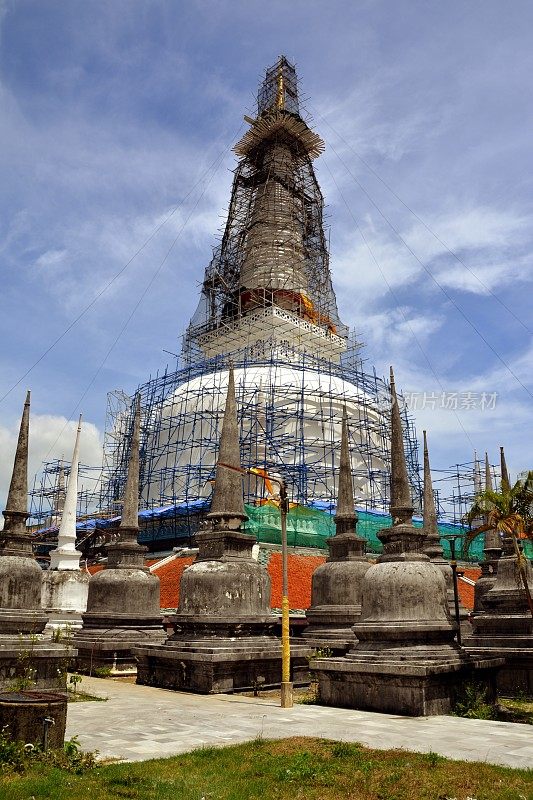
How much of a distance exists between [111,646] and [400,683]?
8.96 m

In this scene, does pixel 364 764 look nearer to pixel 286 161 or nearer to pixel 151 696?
pixel 151 696

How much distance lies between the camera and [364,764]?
24.1 feet

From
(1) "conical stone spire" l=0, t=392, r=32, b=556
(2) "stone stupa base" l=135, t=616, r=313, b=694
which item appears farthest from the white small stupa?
(1) "conical stone spire" l=0, t=392, r=32, b=556

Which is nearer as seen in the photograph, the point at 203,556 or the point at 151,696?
the point at 151,696

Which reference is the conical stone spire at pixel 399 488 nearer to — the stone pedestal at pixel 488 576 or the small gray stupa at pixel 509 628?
the small gray stupa at pixel 509 628

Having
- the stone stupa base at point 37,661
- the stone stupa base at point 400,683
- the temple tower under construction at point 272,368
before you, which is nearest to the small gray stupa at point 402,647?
the stone stupa base at point 400,683

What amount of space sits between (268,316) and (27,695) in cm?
4229

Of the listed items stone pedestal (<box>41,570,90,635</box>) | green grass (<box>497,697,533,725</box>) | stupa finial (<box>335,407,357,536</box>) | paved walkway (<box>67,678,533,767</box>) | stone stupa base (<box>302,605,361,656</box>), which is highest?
stupa finial (<box>335,407,357,536</box>)

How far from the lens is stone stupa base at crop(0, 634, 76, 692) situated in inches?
406

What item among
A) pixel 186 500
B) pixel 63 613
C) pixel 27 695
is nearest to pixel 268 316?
pixel 186 500

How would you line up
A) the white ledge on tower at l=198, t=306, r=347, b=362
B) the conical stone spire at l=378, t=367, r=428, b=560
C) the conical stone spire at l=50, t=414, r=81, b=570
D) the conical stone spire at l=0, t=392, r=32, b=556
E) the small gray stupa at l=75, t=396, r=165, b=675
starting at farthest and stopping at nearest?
the white ledge on tower at l=198, t=306, r=347, b=362 → the conical stone spire at l=50, t=414, r=81, b=570 → the small gray stupa at l=75, t=396, r=165, b=675 → the conical stone spire at l=378, t=367, r=428, b=560 → the conical stone spire at l=0, t=392, r=32, b=556

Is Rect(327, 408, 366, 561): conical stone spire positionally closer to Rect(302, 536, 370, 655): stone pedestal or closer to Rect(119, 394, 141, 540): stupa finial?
Rect(302, 536, 370, 655): stone pedestal

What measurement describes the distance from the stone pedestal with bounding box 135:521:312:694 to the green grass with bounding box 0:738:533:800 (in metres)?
6.16

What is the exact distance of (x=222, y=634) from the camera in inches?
572
